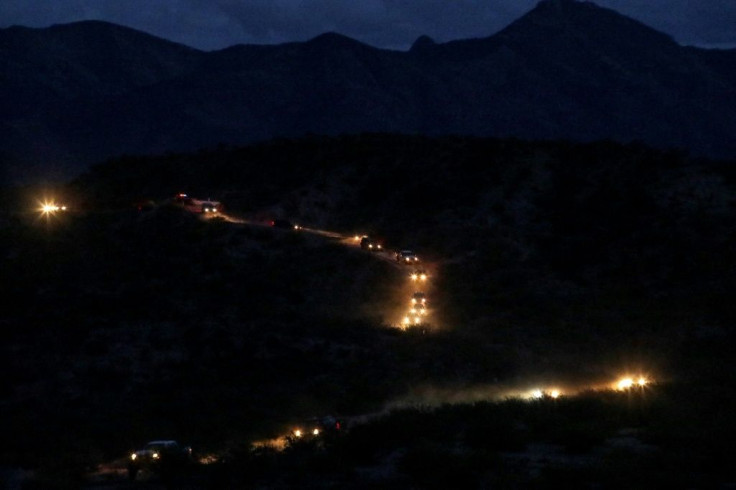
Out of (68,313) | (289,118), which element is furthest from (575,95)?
(68,313)

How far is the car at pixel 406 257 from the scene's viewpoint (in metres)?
48.7

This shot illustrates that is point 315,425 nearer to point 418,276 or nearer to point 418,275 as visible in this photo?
point 418,276

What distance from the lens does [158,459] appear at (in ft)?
51.7

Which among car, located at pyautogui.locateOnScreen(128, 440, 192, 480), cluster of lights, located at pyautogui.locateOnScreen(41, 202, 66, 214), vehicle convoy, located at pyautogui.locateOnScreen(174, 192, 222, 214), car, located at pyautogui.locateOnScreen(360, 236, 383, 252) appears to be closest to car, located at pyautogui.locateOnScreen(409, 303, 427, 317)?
car, located at pyautogui.locateOnScreen(360, 236, 383, 252)

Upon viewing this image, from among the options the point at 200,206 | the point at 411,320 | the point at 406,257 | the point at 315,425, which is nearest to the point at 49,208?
the point at 200,206

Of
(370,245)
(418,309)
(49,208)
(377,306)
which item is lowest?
(418,309)

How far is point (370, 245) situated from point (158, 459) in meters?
37.0

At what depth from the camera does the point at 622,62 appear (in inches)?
7200

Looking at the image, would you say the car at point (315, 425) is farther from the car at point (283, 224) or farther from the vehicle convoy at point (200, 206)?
the vehicle convoy at point (200, 206)

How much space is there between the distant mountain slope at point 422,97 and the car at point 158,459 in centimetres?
13742

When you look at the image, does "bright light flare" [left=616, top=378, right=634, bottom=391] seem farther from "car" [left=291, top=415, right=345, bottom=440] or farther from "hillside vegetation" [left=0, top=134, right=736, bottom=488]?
"car" [left=291, top=415, right=345, bottom=440]

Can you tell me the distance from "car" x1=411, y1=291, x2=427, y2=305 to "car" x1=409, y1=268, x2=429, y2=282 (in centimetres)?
305

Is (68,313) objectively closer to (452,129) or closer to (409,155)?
(409,155)

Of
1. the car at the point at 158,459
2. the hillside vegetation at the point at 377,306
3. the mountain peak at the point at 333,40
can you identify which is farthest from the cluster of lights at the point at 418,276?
the mountain peak at the point at 333,40
